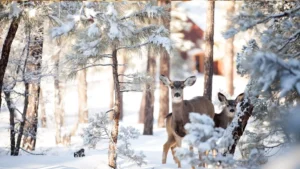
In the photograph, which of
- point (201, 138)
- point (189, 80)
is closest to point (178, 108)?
point (189, 80)

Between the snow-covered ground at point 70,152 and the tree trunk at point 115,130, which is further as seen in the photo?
the snow-covered ground at point 70,152

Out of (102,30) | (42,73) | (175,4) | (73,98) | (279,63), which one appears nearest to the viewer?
(279,63)

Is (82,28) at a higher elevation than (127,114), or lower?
higher

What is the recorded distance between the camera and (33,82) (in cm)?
1284

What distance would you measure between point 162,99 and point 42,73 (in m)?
8.18

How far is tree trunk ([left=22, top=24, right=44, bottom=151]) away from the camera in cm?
1316

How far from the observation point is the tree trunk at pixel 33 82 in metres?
13.2

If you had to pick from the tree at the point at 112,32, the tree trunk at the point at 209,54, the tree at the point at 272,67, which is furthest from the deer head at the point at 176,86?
the tree trunk at the point at 209,54

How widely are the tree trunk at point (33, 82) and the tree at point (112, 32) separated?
311 cm

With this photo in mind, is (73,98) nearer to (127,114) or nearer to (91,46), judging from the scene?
(127,114)

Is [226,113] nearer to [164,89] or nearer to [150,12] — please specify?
[150,12]

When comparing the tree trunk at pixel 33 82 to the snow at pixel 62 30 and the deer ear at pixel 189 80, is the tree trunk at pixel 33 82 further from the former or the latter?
the deer ear at pixel 189 80

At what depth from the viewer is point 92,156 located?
11.5 meters

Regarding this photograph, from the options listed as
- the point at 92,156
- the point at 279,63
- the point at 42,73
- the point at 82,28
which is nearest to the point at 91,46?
the point at 82,28
